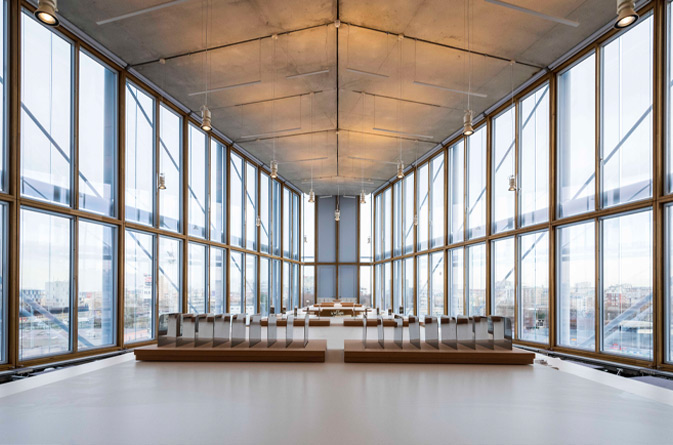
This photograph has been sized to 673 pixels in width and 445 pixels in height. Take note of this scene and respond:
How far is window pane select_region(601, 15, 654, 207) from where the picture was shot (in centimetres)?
593

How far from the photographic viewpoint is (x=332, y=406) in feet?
6.23

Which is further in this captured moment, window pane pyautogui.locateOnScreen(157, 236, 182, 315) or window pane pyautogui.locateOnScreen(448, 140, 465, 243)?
window pane pyautogui.locateOnScreen(448, 140, 465, 243)

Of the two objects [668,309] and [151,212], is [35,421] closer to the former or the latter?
[668,309]

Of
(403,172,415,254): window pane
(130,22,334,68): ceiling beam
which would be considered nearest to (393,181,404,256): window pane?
(403,172,415,254): window pane

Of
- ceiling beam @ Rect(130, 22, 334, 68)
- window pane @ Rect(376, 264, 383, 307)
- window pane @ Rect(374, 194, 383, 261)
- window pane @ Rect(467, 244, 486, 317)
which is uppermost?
ceiling beam @ Rect(130, 22, 334, 68)

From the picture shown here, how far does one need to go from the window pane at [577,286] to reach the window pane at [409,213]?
716 cm

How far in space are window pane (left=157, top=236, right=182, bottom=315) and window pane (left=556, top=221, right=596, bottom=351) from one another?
7.45 metres

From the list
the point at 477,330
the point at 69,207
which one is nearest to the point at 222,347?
the point at 477,330

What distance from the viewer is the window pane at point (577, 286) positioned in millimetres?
6859

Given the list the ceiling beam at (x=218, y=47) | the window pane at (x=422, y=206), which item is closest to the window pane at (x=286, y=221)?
the window pane at (x=422, y=206)

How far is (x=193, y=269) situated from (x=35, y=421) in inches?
335

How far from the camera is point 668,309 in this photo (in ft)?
18.0

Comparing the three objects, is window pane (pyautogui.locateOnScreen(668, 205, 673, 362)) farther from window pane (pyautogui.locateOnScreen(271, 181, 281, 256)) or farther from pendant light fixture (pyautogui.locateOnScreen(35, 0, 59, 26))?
window pane (pyautogui.locateOnScreen(271, 181, 281, 256))

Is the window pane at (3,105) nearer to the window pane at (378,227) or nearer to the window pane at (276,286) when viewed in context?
the window pane at (276,286)
